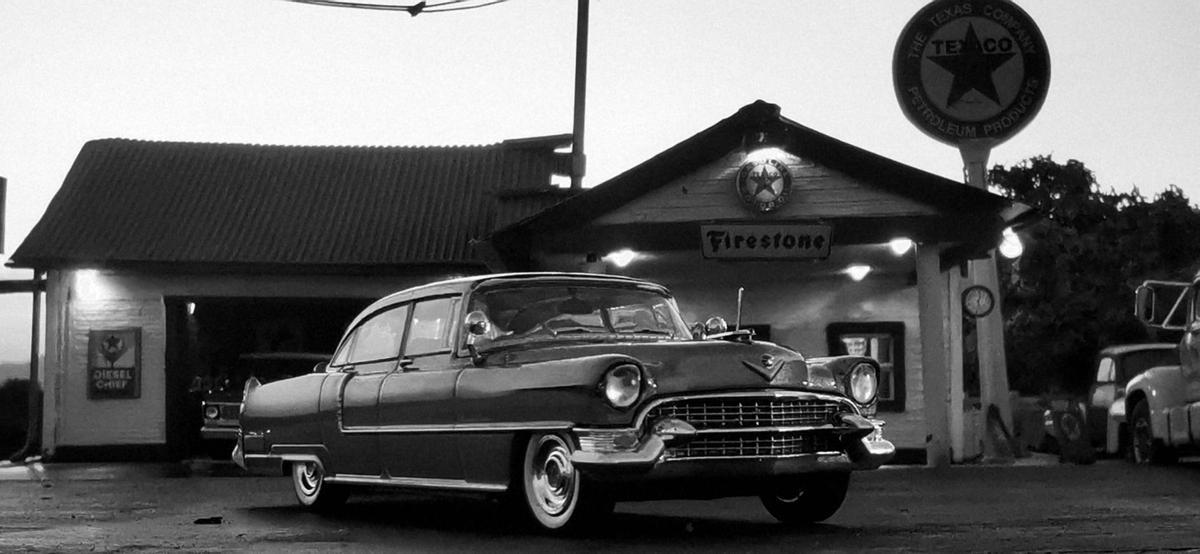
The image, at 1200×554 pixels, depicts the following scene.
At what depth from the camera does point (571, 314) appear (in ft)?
33.4

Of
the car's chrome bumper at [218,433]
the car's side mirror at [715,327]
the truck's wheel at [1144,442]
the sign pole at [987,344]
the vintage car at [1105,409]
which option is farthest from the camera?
the sign pole at [987,344]

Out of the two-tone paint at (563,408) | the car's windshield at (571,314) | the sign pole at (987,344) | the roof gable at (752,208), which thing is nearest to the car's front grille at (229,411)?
the roof gable at (752,208)

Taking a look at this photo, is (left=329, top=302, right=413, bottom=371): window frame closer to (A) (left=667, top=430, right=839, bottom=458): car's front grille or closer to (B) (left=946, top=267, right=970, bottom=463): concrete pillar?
(A) (left=667, top=430, right=839, bottom=458): car's front grille

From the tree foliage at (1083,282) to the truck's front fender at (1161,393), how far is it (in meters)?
38.8

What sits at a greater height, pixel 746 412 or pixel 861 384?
pixel 861 384

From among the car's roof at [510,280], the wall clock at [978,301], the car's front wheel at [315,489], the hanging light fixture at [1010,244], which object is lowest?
the car's front wheel at [315,489]

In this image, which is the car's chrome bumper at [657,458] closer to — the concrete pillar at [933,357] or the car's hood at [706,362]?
the car's hood at [706,362]

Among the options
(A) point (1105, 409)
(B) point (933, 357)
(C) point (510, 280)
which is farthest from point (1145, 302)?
(C) point (510, 280)

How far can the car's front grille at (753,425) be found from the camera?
8758mm

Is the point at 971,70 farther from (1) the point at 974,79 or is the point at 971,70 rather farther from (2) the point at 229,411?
(2) the point at 229,411

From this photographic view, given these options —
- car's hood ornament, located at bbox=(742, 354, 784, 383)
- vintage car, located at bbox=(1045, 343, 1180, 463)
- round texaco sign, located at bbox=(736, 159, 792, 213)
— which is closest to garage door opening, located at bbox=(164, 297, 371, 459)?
round texaco sign, located at bbox=(736, 159, 792, 213)

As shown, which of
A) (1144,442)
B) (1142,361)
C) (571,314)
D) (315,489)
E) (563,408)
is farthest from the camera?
(1142,361)

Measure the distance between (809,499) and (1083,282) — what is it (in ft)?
170

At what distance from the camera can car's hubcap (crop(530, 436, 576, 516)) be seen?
29.3 feet
